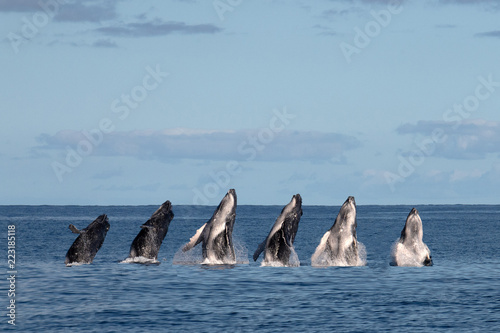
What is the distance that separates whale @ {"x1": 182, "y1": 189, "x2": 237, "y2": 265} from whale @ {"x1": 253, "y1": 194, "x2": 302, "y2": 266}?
1.51 m

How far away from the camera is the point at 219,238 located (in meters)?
38.6

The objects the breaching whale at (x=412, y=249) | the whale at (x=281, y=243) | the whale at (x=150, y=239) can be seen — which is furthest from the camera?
the breaching whale at (x=412, y=249)

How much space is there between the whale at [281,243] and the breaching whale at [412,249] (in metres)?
5.41

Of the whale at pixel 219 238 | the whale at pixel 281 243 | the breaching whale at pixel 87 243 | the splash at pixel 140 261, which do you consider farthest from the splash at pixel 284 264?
the breaching whale at pixel 87 243

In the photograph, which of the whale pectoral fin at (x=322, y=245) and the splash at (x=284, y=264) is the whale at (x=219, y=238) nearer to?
the splash at (x=284, y=264)

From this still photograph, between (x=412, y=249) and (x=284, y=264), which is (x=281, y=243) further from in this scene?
(x=412, y=249)

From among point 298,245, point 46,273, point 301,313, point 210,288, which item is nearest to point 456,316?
point 301,313

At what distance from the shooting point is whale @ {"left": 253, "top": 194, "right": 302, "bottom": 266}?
125 feet

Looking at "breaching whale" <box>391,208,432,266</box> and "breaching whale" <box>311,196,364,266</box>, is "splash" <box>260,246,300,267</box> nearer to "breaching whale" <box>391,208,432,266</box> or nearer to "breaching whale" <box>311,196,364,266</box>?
"breaching whale" <box>311,196,364,266</box>

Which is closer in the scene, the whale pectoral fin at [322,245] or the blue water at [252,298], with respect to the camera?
the blue water at [252,298]

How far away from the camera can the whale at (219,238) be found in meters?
38.5

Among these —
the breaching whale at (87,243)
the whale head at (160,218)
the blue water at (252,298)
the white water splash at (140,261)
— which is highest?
the whale head at (160,218)

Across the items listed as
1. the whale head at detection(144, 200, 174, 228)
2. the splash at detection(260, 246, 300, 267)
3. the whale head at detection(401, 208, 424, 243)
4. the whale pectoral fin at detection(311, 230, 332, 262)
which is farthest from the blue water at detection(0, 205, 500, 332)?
the whale head at detection(144, 200, 174, 228)

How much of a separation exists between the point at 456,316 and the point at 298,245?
3881cm
